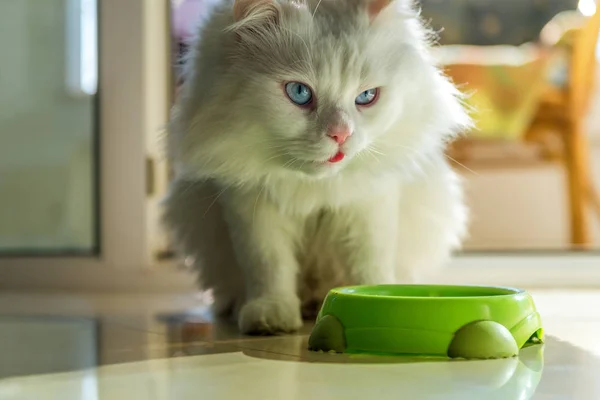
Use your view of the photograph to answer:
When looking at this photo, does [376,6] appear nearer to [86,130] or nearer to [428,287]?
[428,287]

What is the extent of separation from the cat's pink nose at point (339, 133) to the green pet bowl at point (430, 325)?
0.24 m

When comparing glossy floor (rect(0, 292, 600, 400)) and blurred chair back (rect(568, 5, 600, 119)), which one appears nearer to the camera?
glossy floor (rect(0, 292, 600, 400))

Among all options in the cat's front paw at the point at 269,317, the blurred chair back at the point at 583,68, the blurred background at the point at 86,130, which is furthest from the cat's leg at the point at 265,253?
the blurred chair back at the point at 583,68

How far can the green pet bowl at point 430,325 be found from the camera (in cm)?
113

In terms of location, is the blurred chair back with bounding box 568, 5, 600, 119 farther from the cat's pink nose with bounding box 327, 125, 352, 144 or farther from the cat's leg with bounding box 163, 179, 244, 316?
the cat's pink nose with bounding box 327, 125, 352, 144

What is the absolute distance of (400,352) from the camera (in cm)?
115

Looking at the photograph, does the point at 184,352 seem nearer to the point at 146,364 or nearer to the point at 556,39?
the point at 146,364

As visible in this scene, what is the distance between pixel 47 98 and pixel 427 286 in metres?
1.73

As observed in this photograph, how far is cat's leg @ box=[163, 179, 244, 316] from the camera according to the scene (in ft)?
5.27

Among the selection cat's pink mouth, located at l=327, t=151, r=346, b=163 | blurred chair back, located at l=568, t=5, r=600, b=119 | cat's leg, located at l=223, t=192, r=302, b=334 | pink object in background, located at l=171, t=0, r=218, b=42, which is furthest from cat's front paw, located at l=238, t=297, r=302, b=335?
blurred chair back, located at l=568, t=5, r=600, b=119

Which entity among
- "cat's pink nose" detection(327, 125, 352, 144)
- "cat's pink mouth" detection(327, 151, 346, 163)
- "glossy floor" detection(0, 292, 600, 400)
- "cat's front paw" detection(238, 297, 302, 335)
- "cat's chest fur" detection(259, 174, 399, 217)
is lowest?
"glossy floor" detection(0, 292, 600, 400)

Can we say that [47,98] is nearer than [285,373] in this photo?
No

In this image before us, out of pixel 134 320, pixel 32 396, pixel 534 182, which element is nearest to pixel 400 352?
pixel 32 396

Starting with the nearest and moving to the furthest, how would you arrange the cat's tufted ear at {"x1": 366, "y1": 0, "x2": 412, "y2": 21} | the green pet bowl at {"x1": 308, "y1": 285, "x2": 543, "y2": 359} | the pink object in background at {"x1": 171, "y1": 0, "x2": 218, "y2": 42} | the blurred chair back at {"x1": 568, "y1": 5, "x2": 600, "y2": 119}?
the green pet bowl at {"x1": 308, "y1": 285, "x2": 543, "y2": 359} → the cat's tufted ear at {"x1": 366, "y1": 0, "x2": 412, "y2": 21} → the pink object in background at {"x1": 171, "y1": 0, "x2": 218, "y2": 42} → the blurred chair back at {"x1": 568, "y1": 5, "x2": 600, "y2": 119}
